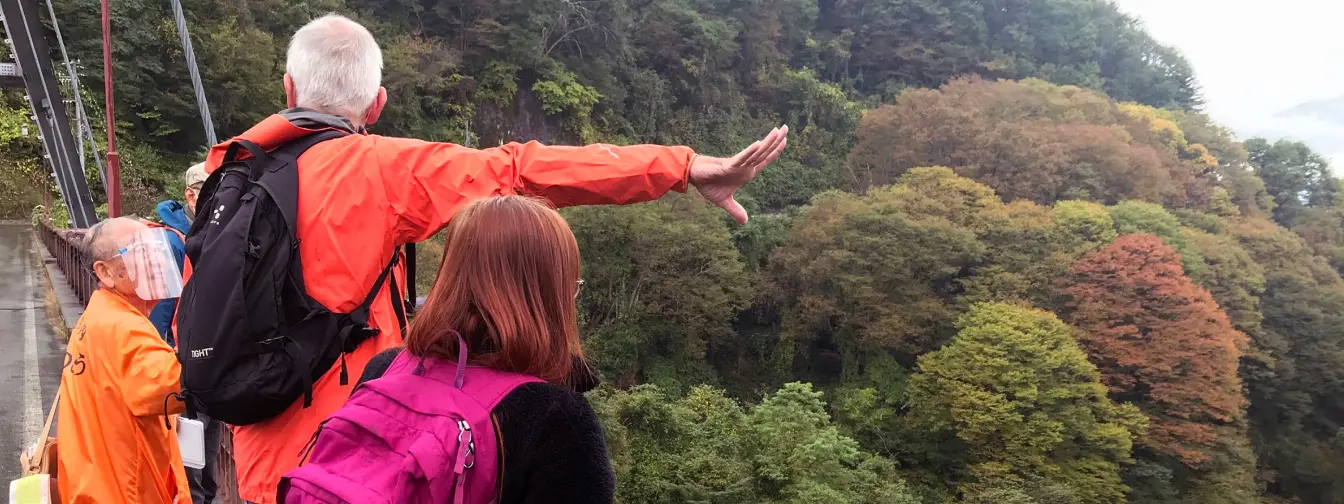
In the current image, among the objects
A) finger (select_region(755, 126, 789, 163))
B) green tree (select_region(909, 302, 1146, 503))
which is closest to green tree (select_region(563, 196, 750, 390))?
green tree (select_region(909, 302, 1146, 503))

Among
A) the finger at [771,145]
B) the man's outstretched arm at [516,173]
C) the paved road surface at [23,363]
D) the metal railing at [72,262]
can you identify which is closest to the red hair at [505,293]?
the man's outstretched arm at [516,173]

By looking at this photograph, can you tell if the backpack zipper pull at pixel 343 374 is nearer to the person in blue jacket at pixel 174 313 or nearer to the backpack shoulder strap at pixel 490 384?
the backpack shoulder strap at pixel 490 384

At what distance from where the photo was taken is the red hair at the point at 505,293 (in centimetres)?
92

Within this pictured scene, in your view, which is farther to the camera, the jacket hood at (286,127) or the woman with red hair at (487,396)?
the jacket hood at (286,127)

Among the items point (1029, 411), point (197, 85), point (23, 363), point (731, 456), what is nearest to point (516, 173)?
point (197, 85)

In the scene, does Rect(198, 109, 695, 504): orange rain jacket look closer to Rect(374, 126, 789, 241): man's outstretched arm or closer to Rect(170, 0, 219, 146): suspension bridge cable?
Rect(374, 126, 789, 241): man's outstretched arm

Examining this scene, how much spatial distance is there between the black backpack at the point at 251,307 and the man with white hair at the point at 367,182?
32mm

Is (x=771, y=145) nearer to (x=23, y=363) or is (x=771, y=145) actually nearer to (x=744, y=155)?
(x=744, y=155)

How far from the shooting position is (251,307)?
1.14 meters

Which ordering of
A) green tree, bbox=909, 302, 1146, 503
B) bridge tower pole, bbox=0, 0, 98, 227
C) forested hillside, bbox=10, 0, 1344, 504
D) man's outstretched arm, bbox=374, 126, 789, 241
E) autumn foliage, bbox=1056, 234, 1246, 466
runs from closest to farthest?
man's outstretched arm, bbox=374, 126, 789, 241, bridge tower pole, bbox=0, 0, 98, 227, forested hillside, bbox=10, 0, 1344, 504, green tree, bbox=909, 302, 1146, 503, autumn foliage, bbox=1056, 234, 1246, 466

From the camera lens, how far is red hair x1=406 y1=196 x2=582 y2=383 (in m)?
0.92

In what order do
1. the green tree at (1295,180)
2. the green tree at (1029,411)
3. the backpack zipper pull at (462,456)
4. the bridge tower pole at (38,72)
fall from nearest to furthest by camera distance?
the backpack zipper pull at (462,456)
the bridge tower pole at (38,72)
the green tree at (1029,411)
the green tree at (1295,180)

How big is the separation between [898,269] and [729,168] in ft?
61.3

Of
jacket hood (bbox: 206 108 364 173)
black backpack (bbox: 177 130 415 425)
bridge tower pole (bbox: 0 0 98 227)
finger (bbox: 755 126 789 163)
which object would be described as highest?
finger (bbox: 755 126 789 163)
